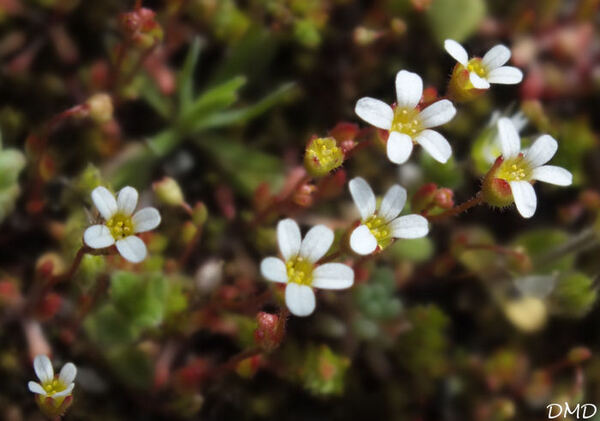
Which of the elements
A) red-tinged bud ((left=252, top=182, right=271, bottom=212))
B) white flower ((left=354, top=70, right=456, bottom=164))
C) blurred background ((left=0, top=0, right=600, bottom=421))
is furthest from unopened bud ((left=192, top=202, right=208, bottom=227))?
white flower ((left=354, top=70, right=456, bottom=164))

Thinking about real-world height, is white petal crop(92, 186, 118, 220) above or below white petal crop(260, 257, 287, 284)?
above

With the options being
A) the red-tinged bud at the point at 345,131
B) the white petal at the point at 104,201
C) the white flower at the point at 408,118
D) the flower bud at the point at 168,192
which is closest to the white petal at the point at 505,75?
the white flower at the point at 408,118

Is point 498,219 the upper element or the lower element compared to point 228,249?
upper

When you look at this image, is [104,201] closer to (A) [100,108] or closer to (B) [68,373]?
(B) [68,373]

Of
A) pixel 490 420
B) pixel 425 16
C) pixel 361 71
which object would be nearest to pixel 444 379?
pixel 490 420

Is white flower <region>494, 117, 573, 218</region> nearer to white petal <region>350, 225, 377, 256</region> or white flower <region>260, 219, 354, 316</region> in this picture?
white petal <region>350, 225, 377, 256</region>

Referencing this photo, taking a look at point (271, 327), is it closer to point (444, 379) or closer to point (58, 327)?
point (58, 327)

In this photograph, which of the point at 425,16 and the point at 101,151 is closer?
the point at 101,151

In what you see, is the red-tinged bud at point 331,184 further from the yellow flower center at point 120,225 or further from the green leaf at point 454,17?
the green leaf at point 454,17
